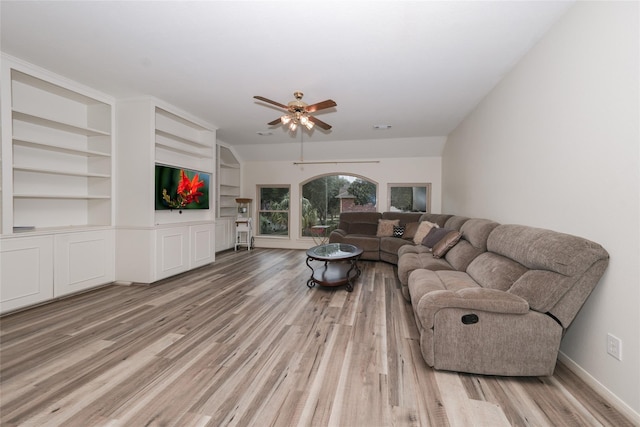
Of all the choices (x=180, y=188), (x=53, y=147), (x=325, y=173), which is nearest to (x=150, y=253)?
(x=180, y=188)

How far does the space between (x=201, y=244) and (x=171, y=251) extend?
2.20ft

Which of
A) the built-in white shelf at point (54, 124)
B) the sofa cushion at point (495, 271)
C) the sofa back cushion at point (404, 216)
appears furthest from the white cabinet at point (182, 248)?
the sofa cushion at point (495, 271)

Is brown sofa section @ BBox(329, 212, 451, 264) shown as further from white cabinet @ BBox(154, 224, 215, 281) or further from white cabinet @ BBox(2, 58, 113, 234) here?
white cabinet @ BBox(2, 58, 113, 234)

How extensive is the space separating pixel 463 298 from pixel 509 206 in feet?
5.56

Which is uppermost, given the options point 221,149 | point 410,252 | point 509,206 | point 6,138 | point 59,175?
point 221,149

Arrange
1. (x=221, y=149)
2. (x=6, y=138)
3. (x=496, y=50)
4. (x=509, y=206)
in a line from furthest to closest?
(x=221, y=149) → (x=509, y=206) → (x=6, y=138) → (x=496, y=50)

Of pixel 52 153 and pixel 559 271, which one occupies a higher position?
pixel 52 153

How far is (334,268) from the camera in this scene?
171 inches

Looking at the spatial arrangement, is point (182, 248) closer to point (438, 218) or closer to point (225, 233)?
point (225, 233)

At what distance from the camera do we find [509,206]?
9.42 ft

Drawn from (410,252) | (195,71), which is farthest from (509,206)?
(195,71)

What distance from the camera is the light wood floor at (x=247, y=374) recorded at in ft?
4.75

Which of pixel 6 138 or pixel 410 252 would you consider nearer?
pixel 6 138

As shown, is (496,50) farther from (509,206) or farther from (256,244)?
(256,244)
